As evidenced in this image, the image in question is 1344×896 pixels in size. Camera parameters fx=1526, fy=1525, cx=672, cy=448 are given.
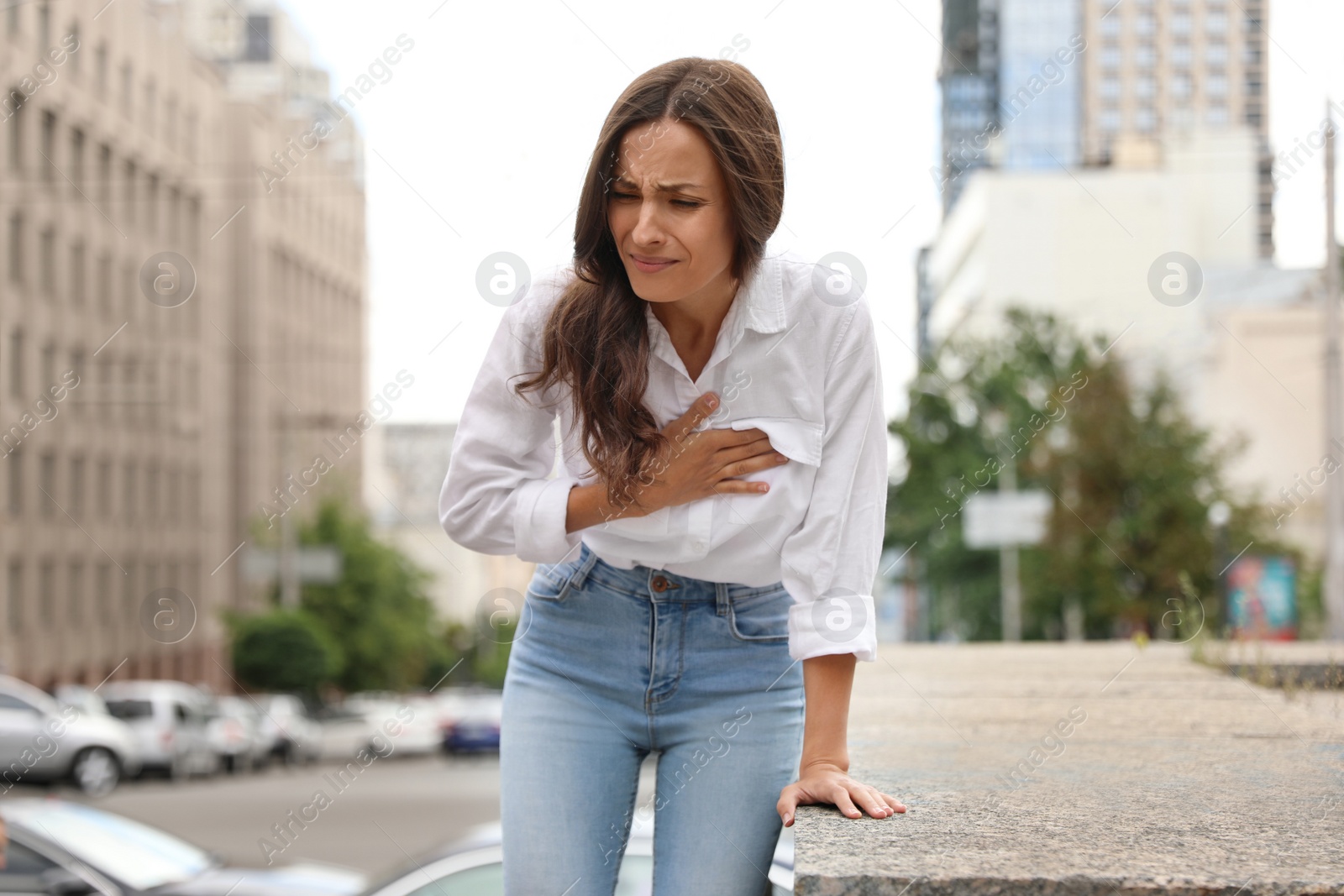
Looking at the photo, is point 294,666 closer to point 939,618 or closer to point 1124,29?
point 939,618

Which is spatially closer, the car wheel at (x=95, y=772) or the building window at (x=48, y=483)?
the car wheel at (x=95, y=772)

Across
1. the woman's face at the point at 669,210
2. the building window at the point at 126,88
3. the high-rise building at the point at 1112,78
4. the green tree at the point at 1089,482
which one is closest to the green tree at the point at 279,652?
the building window at the point at 126,88

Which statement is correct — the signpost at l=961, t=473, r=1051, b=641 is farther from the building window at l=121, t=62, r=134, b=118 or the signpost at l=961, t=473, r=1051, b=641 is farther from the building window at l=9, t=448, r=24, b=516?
the building window at l=121, t=62, r=134, b=118

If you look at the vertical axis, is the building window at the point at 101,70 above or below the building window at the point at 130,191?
above

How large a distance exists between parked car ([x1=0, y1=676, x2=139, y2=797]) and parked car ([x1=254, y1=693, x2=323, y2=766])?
319 inches

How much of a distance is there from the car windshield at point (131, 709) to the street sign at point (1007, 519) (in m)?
15.8

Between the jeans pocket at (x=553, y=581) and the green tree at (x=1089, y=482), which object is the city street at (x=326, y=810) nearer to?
the jeans pocket at (x=553, y=581)

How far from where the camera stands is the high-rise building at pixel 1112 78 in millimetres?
46812

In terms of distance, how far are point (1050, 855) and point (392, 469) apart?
231 feet

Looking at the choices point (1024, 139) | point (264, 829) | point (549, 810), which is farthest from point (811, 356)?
point (1024, 139)

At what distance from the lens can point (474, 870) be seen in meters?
3.77

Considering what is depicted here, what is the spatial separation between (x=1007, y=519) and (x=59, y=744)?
721 inches

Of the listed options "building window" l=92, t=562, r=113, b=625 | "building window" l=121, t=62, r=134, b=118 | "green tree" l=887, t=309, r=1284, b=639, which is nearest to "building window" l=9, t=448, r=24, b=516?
"building window" l=92, t=562, r=113, b=625

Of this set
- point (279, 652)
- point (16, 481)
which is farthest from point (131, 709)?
point (279, 652)
